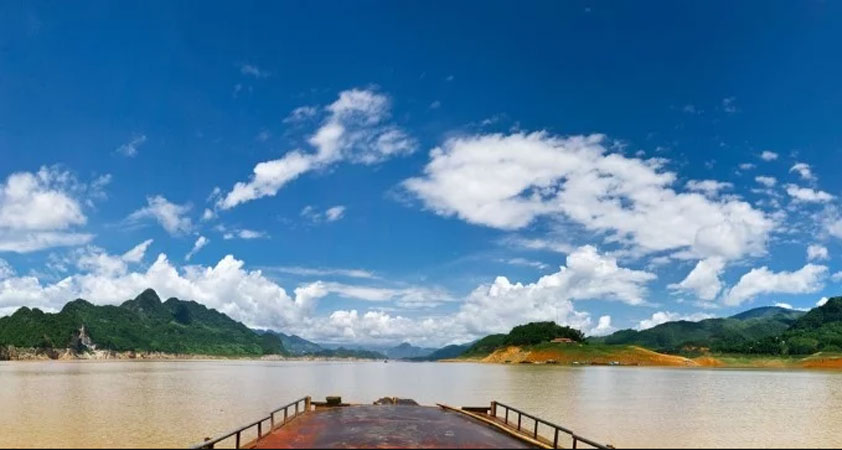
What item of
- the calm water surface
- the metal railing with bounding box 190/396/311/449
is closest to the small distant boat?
the metal railing with bounding box 190/396/311/449

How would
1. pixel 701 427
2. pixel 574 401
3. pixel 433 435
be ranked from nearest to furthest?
pixel 433 435
pixel 701 427
pixel 574 401

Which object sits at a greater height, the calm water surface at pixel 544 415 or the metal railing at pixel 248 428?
the metal railing at pixel 248 428

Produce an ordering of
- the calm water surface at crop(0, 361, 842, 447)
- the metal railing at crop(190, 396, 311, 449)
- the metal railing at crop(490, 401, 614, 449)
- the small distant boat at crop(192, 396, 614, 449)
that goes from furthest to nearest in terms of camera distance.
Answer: the calm water surface at crop(0, 361, 842, 447) < the small distant boat at crop(192, 396, 614, 449) < the metal railing at crop(490, 401, 614, 449) < the metal railing at crop(190, 396, 311, 449)

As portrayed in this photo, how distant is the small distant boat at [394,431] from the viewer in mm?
22141

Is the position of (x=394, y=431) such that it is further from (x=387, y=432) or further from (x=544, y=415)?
(x=544, y=415)

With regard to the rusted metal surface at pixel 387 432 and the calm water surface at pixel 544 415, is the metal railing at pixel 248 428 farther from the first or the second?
the calm water surface at pixel 544 415

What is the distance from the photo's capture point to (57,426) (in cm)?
3606

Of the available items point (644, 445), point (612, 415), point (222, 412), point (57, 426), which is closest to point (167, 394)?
point (222, 412)

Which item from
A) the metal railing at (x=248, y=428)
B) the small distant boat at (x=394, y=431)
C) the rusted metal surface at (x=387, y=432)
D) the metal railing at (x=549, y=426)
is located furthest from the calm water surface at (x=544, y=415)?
the rusted metal surface at (x=387, y=432)

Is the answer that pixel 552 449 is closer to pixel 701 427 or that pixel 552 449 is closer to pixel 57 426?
pixel 701 427

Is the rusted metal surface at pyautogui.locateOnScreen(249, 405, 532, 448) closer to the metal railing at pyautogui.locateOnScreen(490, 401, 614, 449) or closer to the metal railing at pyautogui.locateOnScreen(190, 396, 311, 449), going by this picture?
the metal railing at pyautogui.locateOnScreen(190, 396, 311, 449)

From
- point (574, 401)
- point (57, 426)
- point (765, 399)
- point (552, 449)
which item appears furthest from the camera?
point (765, 399)

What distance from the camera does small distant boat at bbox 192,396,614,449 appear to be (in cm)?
2214

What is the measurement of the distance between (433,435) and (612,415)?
25.8 meters
